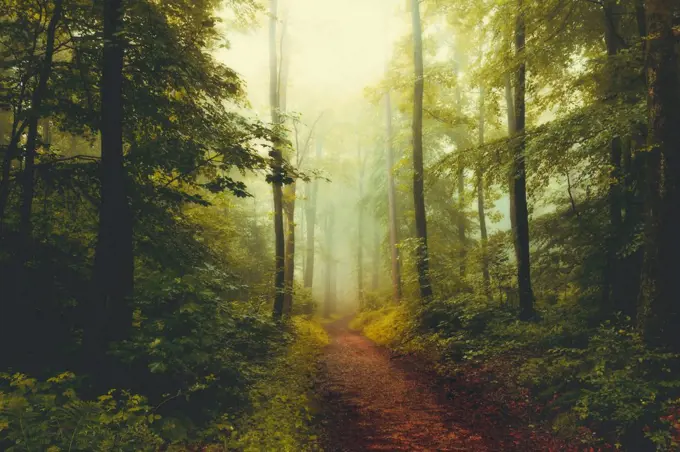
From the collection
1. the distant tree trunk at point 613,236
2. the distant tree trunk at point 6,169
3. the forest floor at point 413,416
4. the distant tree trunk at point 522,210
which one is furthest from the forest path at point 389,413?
the distant tree trunk at point 6,169

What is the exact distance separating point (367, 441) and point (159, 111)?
657 cm

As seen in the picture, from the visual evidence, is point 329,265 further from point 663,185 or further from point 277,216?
point 663,185

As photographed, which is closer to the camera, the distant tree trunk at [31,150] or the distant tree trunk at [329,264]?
the distant tree trunk at [31,150]

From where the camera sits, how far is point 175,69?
20.1 ft

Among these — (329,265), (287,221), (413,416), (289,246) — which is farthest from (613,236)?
(329,265)

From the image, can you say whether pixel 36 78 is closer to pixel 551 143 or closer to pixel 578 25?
pixel 551 143

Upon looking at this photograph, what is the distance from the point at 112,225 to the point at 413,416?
5807 millimetres

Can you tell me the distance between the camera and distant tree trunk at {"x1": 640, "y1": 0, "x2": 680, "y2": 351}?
5324mm

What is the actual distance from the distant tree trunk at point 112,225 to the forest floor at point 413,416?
12.1 feet

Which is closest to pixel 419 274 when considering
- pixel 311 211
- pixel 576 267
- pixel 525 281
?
pixel 525 281

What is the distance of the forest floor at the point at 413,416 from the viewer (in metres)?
5.21

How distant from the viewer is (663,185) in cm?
545

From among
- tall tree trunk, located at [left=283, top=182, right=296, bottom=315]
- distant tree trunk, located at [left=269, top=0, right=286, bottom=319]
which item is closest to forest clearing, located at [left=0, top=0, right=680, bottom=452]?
distant tree trunk, located at [left=269, top=0, right=286, bottom=319]

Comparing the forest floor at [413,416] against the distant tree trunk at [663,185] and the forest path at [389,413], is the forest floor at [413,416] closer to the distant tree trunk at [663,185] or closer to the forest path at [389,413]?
the forest path at [389,413]
